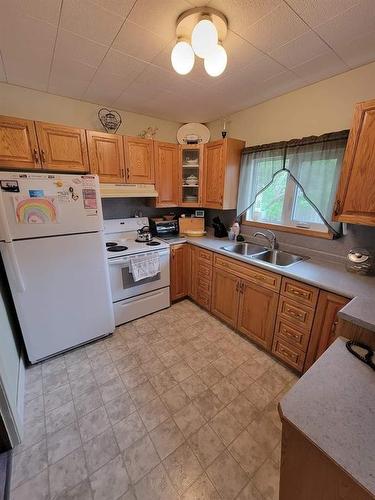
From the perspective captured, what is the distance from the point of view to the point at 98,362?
6.42 ft

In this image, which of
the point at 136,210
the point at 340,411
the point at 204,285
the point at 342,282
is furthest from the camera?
the point at 136,210

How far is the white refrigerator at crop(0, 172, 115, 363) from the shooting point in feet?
5.21

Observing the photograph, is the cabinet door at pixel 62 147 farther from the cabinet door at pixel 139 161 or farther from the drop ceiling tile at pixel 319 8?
the drop ceiling tile at pixel 319 8

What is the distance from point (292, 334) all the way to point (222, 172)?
74.2 inches

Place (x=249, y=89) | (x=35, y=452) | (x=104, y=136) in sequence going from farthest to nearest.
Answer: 1. (x=104, y=136)
2. (x=249, y=89)
3. (x=35, y=452)

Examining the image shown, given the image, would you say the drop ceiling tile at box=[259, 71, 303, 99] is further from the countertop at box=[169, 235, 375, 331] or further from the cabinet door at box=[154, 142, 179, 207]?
the countertop at box=[169, 235, 375, 331]

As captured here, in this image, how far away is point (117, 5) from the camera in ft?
3.70

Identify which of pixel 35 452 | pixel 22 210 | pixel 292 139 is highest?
pixel 292 139

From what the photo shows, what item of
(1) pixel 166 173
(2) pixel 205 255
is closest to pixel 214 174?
(1) pixel 166 173

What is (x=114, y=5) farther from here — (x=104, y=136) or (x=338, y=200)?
(x=338, y=200)

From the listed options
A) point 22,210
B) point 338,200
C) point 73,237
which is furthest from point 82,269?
point 338,200

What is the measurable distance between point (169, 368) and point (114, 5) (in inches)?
98.2

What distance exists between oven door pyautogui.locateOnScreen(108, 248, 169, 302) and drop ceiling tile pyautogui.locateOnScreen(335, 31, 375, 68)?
7.27 ft

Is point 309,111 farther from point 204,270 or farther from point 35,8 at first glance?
point 35,8
